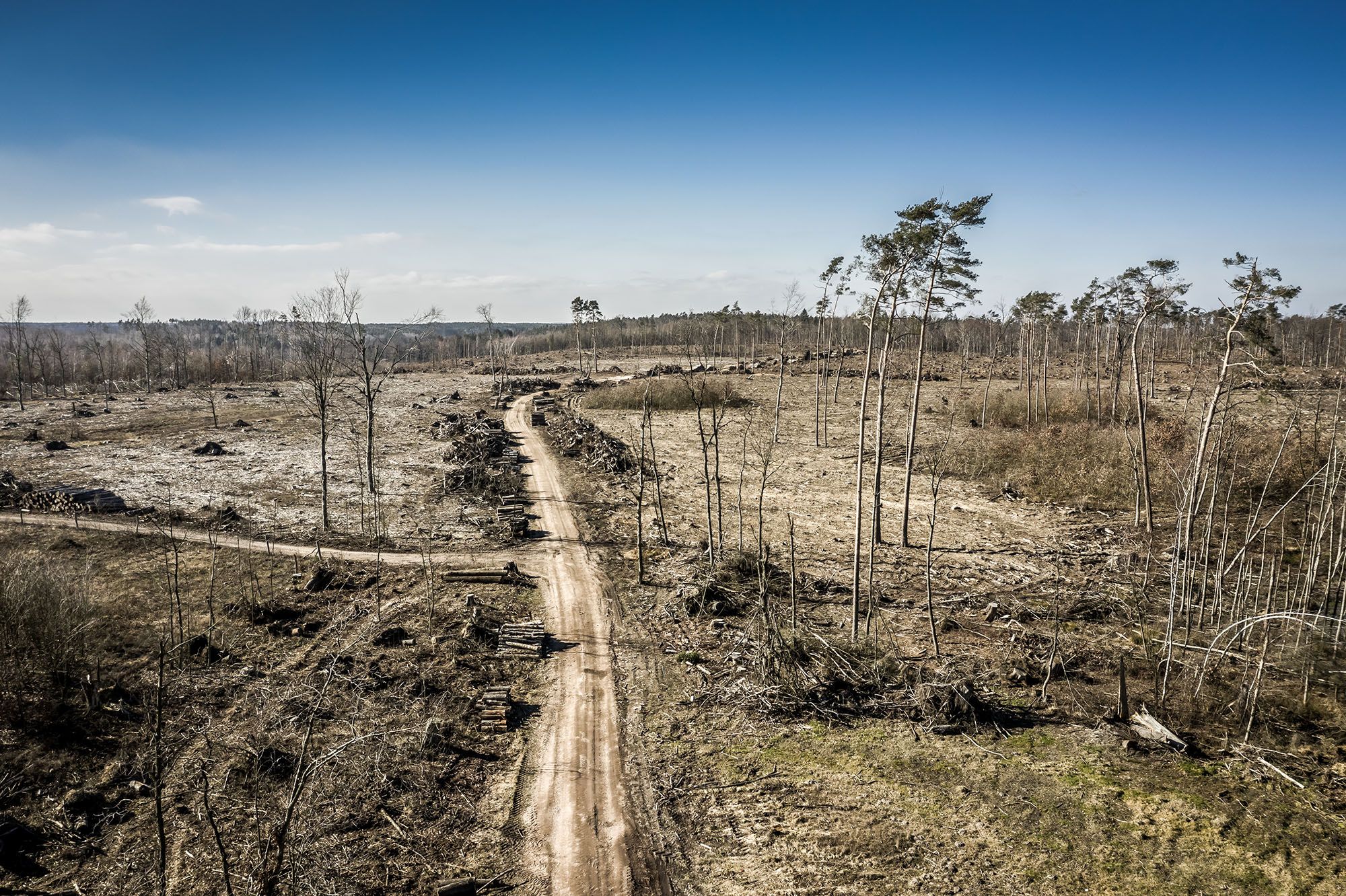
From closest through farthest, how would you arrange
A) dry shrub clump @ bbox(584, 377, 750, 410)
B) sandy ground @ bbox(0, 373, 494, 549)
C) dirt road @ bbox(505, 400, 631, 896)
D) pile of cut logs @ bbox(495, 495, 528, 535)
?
1. dirt road @ bbox(505, 400, 631, 896)
2. pile of cut logs @ bbox(495, 495, 528, 535)
3. sandy ground @ bbox(0, 373, 494, 549)
4. dry shrub clump @ bbox(584, 377, 750, 410)

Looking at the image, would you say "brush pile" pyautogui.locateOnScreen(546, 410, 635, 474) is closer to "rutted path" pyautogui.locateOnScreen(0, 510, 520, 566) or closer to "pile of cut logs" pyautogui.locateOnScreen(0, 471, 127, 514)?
"rutted path" pyautogui.locateOnScreen(0, 510, 520, 566)

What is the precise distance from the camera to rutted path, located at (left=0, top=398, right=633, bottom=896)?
10.6 meters

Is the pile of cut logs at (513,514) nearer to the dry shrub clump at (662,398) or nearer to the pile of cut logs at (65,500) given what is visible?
the pile of cut logs at (65,500)

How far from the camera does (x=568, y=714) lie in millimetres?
14820

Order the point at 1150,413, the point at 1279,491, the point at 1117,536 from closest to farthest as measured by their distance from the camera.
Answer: the point at 1117,536 → the point at 1279,491 → the point at 1150,413

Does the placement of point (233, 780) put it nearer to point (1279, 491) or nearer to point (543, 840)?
point (543, 840)

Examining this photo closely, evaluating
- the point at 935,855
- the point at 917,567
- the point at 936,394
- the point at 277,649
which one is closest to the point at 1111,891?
the point at 935,855

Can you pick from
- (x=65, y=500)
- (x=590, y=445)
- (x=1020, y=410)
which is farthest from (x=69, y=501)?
(x=1020, y=410)

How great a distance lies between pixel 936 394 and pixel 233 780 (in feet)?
205

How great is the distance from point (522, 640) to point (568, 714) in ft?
11.8

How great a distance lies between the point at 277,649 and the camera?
57.7 feet

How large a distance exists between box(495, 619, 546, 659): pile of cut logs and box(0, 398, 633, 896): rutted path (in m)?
0.53

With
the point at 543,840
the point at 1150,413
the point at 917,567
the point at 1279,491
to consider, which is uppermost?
the point at 1150,413

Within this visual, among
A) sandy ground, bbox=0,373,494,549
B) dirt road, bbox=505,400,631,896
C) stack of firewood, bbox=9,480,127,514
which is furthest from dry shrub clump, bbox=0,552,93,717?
stack of firewood, bbox=9,480,127,514
